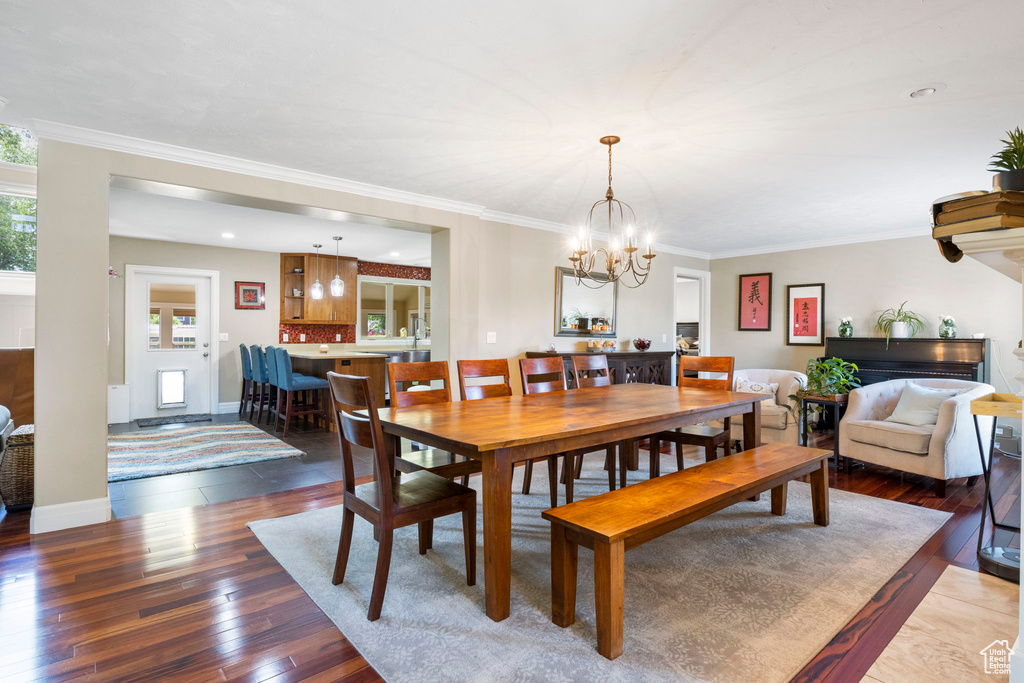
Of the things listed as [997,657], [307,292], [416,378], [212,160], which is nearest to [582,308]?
[416,378]

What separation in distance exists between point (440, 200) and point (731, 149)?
243cm

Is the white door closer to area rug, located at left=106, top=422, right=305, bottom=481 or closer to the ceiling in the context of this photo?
area rug, located at left=106, top=422, right=305, bottom=481

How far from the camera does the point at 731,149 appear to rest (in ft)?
10.8

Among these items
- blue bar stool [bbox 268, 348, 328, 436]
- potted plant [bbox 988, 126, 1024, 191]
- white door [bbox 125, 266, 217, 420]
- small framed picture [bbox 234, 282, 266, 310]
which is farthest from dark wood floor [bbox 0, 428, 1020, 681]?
small framed picture [bbox 234, 282, 266, 310]

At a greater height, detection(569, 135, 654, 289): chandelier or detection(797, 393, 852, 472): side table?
detection(569, 135, 654, 289): chandelier

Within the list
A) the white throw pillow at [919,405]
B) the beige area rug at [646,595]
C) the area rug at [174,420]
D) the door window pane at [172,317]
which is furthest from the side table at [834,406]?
the door window pane at [172,317]

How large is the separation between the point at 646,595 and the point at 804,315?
5625mm

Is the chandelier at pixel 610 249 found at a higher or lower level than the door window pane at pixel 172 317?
higher

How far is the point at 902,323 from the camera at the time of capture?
5652 mm

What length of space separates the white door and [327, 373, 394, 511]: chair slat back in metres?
5.78

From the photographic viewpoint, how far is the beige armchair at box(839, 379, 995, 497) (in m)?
3.52

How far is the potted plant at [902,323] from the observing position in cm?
566

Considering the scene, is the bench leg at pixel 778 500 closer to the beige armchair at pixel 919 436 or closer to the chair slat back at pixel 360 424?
the beige armchair at pixel 919 436

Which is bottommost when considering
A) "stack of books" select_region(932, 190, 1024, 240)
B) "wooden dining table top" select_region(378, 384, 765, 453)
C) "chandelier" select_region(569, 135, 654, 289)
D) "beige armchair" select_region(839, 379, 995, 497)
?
"beige armchair" select_region(839, 379, 995, 497)
